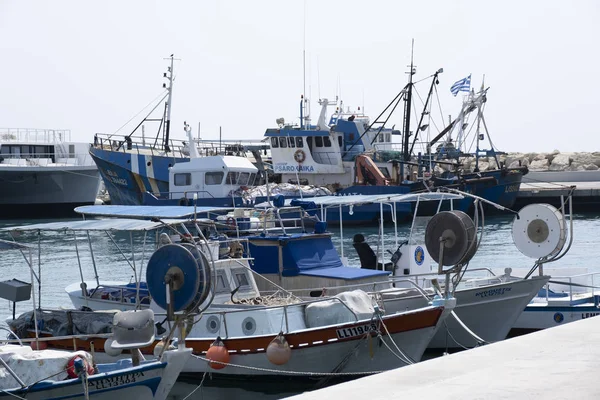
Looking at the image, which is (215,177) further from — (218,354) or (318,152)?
(218,354)

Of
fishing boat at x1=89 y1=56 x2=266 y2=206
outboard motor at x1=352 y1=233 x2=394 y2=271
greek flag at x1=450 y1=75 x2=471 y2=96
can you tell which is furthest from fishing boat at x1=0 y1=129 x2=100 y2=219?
outboard motor at x1=352 y1=233 x2=394 y2=271

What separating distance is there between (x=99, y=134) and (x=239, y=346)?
132ft

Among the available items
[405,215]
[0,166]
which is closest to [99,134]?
[0,166]

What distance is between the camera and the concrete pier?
7.53 metres

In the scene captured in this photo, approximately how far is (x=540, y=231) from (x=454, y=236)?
2.82 meters

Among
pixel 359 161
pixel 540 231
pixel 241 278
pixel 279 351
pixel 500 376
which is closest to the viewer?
pixel 500 376

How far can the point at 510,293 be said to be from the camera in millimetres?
16516

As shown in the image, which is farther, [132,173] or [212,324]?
[132,173]

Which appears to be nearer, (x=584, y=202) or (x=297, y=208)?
(x=297, y=208)

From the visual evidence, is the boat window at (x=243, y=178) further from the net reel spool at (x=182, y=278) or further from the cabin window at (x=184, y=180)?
the net reel spool at (x=182, y=278)

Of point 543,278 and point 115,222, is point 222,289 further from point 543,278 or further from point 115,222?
point 543,278

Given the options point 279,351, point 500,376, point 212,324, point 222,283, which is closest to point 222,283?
point 222,283

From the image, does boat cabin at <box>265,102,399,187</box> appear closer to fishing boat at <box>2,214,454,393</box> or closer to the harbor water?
the harbor water

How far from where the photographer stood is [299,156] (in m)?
48.8
